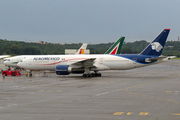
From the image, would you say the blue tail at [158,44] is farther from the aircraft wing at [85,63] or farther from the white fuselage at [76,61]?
the aircraft wing at [85,63]

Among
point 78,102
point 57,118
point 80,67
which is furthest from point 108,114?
point 80,67

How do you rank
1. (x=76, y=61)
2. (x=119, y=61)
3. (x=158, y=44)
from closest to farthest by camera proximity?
(x=158, y=44) → (x=119, y=61) → (x=76, y=61)

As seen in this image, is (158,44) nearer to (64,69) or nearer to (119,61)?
(119,61)

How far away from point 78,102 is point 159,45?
2525cm

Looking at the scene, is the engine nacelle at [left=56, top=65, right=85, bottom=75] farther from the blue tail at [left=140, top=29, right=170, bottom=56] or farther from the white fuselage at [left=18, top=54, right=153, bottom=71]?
the blue tail at [left=140, top=29, right=170, bottom=56]

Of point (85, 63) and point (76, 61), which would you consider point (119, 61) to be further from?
point (76, 61)

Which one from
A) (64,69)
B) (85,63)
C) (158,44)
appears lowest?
(64,69)

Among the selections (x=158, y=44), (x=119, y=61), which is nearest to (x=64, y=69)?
(x=119, y=61)

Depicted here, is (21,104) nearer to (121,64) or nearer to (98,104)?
(98,104)

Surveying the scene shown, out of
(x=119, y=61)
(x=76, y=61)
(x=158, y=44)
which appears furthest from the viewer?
(x=76, y=61)

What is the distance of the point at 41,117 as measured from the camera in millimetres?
12188

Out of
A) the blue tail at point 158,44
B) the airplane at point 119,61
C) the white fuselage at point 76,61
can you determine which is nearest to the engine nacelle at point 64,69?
the airplane at point 119,61

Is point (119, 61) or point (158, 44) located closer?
point (158, 44)

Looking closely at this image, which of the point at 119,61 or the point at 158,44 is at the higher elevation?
the point at 158,44
